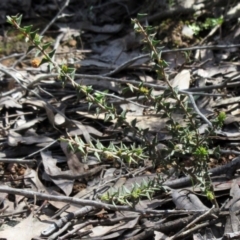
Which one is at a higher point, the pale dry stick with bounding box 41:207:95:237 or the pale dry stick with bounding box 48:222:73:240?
the pale dry stick with bounding box 41:207:95:237

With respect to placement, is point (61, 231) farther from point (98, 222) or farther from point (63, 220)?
point (98, 222)

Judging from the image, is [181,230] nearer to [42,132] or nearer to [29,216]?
[29,216]

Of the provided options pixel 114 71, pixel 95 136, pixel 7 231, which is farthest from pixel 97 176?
pixel 114 71

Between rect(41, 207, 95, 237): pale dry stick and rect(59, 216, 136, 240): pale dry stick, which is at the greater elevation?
rect(41, 207, 95, 237): pale dry stick

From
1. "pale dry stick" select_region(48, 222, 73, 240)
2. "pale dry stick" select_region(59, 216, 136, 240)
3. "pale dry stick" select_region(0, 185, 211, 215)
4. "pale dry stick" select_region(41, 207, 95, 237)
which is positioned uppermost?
"pale dry stick" select_region(0, 185, 211, 215)

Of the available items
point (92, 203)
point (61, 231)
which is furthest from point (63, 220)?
point (92, 203)

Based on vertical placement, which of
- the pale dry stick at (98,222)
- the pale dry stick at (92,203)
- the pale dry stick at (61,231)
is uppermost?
the pale dry stick at (92,203)

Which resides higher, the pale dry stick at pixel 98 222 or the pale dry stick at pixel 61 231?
the pale dry stick at pixel 61 231

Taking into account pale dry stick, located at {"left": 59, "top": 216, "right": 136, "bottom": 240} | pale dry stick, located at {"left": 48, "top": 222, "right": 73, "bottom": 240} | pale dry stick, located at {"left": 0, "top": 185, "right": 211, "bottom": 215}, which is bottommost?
pale dry stick, located at {"left": 59, "top": 216, "right": 136, "bottom": 240}

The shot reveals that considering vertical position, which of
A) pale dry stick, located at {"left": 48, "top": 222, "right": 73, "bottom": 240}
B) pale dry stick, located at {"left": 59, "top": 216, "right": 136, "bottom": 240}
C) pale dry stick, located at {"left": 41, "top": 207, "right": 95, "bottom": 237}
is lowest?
pale dry stick, located at {"left": 59, "top": 216, "right": 136, "bottom": 240}

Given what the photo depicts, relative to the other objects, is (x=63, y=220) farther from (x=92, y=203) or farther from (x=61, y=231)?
(x=92, y=203)

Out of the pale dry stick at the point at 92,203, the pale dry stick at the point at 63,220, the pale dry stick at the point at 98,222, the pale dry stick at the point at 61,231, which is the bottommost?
the pale dry stick at the point at 98,222

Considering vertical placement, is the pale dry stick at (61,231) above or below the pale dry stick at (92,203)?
below

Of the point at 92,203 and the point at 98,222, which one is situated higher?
the point at 92,203
